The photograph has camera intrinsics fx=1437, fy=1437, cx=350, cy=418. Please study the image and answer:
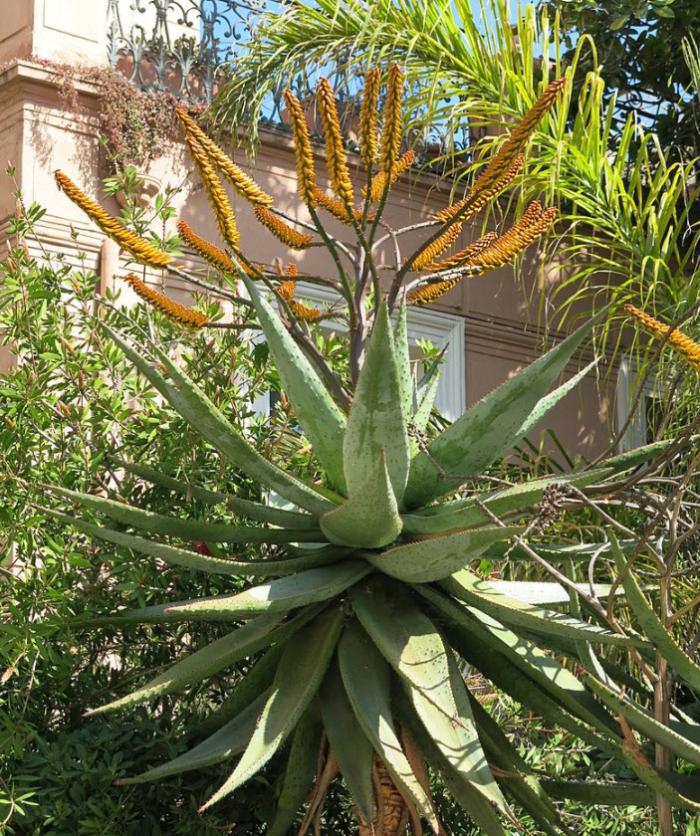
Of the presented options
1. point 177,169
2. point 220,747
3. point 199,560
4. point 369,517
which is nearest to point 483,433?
point 369,517

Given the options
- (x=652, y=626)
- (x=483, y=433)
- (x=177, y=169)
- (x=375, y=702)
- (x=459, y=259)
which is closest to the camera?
(x=652, y=626)

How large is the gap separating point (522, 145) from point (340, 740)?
138 centimetres

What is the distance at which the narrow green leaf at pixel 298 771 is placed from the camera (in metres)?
3.38

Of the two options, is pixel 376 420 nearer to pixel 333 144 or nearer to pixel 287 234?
pixel 333 144

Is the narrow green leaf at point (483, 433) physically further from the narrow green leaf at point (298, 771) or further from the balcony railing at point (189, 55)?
the balcony railing at point (189, 55)

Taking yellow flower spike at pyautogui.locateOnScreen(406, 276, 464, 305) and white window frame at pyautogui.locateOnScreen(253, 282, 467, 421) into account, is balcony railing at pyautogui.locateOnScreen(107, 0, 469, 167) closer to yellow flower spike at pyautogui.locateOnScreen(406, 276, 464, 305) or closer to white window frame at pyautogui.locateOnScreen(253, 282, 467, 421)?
white window frame at pyautogui.locateOnScreen(253, 282, 467, 421)

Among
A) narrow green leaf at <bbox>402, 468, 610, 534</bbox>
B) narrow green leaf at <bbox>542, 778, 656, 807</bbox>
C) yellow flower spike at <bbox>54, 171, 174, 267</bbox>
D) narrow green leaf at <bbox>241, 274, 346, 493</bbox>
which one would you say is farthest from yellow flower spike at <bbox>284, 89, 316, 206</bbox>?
narrow green leaf at <bbox>542, 778, 656, 807</bbox>

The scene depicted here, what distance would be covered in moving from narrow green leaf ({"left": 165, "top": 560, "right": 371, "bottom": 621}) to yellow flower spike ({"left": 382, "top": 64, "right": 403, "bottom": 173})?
37.2 inches

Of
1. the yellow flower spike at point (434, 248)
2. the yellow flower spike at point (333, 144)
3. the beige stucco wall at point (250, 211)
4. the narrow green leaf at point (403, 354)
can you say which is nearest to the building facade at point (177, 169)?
the beige stucco wall at point (250, 211)

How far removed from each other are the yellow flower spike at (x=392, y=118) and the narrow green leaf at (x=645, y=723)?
116 centimetres

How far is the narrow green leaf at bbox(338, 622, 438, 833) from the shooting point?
296 cm

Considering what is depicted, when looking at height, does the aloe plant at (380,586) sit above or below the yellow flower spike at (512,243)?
below

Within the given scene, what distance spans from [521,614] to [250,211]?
545cm

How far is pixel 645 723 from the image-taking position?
2980 millimetres
